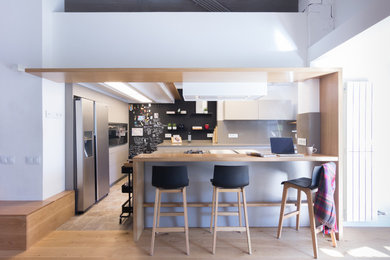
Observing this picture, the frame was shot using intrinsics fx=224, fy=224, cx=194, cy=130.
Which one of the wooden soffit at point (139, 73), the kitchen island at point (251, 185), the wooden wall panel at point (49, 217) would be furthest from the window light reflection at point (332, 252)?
the wooden wall panel at point (49, 217)

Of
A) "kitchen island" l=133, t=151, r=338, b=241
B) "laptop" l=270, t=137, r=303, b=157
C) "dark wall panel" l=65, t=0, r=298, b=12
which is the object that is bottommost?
"kitchen island" l=133, t=151, r=338, b=241

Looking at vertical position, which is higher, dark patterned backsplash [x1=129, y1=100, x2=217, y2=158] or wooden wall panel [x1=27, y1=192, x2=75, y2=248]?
dark patterned backsplash [x1=129, y1=100, x2=217, y2=158]

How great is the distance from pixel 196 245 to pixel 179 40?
2.75 metres

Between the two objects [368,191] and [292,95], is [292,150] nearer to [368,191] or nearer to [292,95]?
[368,191]

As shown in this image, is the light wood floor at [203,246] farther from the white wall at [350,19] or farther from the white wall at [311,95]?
the white wall at [350,19]

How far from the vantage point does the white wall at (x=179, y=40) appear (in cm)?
325

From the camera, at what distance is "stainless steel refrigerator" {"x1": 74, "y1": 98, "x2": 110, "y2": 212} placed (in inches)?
138

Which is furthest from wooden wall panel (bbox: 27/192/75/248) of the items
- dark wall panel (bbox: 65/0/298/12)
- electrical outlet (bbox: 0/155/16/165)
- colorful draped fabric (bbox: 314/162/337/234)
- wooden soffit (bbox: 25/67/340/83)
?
dark wall panel (bbox: 65/0/298/12)

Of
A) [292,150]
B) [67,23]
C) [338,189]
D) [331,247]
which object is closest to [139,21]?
[67,23]

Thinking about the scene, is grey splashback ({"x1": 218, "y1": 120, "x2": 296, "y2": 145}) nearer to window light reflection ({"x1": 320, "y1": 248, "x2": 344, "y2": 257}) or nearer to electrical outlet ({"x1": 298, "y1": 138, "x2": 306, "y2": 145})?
electrical outlet ({"x1": 298, "y1": 138, "x2": 306, "y2": 145})

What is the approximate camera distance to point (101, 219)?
333 cm

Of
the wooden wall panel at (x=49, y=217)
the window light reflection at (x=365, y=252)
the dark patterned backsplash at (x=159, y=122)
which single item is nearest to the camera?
the window light reflection at (x=365, y=252)

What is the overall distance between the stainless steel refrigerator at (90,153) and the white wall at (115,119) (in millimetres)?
528

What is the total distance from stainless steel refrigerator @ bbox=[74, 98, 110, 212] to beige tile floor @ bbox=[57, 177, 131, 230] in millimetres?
136
